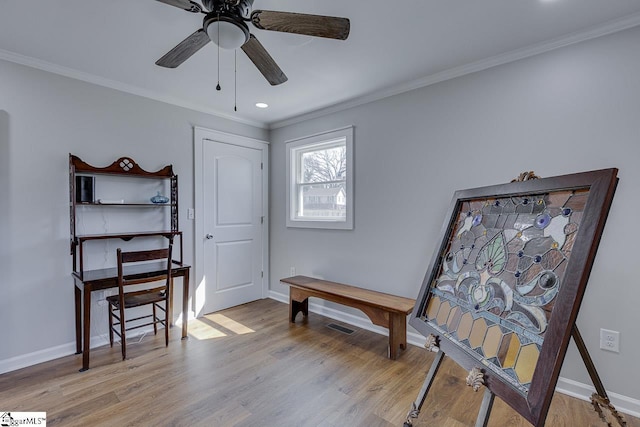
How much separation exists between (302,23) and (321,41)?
29.8 inches

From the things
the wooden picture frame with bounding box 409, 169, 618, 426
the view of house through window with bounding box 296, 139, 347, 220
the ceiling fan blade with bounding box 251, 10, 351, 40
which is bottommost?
the wooden picture frame with bounding box 409, 169, 618, 426

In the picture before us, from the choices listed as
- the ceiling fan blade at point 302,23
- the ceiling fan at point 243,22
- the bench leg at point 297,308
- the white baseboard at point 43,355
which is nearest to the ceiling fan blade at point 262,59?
the ceiling fan at point 243,22

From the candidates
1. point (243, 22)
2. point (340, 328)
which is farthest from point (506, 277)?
point (340, 328)

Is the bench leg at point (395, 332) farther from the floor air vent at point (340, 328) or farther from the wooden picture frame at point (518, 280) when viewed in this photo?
the wooden picture frame at point (518, 280)

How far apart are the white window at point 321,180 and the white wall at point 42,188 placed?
1850 millimetres

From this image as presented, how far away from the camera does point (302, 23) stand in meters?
1.46

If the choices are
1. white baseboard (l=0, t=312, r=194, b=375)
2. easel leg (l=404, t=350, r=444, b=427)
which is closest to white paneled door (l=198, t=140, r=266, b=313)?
white baseboard (l=0, t=312, r=194, b=375)

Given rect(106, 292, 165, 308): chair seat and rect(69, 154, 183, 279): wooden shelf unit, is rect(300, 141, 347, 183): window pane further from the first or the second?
rect(106, 292, 165, 308): chair seat

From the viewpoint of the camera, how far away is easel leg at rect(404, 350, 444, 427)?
1.59m

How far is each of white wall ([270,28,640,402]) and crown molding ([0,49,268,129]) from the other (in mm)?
1222

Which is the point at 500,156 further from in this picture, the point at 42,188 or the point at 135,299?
the point at 42,188

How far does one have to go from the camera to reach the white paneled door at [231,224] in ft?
11.8

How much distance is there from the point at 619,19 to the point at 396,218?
6.47 ft

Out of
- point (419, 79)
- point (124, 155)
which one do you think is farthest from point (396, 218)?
point (124, 155)
